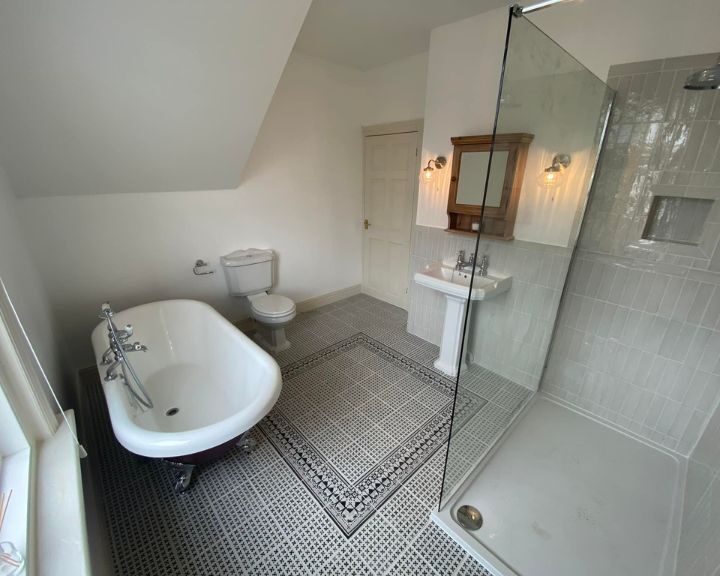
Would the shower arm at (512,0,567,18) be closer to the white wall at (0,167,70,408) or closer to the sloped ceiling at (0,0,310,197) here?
the sloped ceiling at (0,0,310,197)

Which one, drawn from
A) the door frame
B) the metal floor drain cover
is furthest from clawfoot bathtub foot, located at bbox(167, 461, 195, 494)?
the door frame

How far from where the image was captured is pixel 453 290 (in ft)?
7.10

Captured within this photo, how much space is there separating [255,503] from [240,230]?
6.88 feet

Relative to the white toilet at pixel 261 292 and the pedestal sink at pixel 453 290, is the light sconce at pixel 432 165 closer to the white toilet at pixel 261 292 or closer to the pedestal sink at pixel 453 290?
the pedestal sink at pixel 453 290

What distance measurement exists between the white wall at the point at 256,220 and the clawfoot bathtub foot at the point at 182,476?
1.38m

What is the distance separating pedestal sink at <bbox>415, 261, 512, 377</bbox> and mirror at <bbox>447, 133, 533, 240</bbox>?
0.99ft

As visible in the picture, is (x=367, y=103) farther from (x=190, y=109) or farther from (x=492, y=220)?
(x=492, y=220)

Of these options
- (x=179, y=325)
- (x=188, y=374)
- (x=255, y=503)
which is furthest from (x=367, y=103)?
(x=255, y=503)

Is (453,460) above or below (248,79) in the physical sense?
below

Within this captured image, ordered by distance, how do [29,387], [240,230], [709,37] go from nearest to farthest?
[29,387]
[709,37]
[240,230]

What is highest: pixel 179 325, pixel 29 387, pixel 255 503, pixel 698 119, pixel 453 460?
pixel 698 119

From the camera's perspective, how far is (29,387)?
3.22 ft

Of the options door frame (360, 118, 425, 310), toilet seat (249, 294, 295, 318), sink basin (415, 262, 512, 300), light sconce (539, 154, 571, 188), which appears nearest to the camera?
light sconce (539, 154, 571, 188)

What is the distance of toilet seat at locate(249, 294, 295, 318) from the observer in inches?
102
